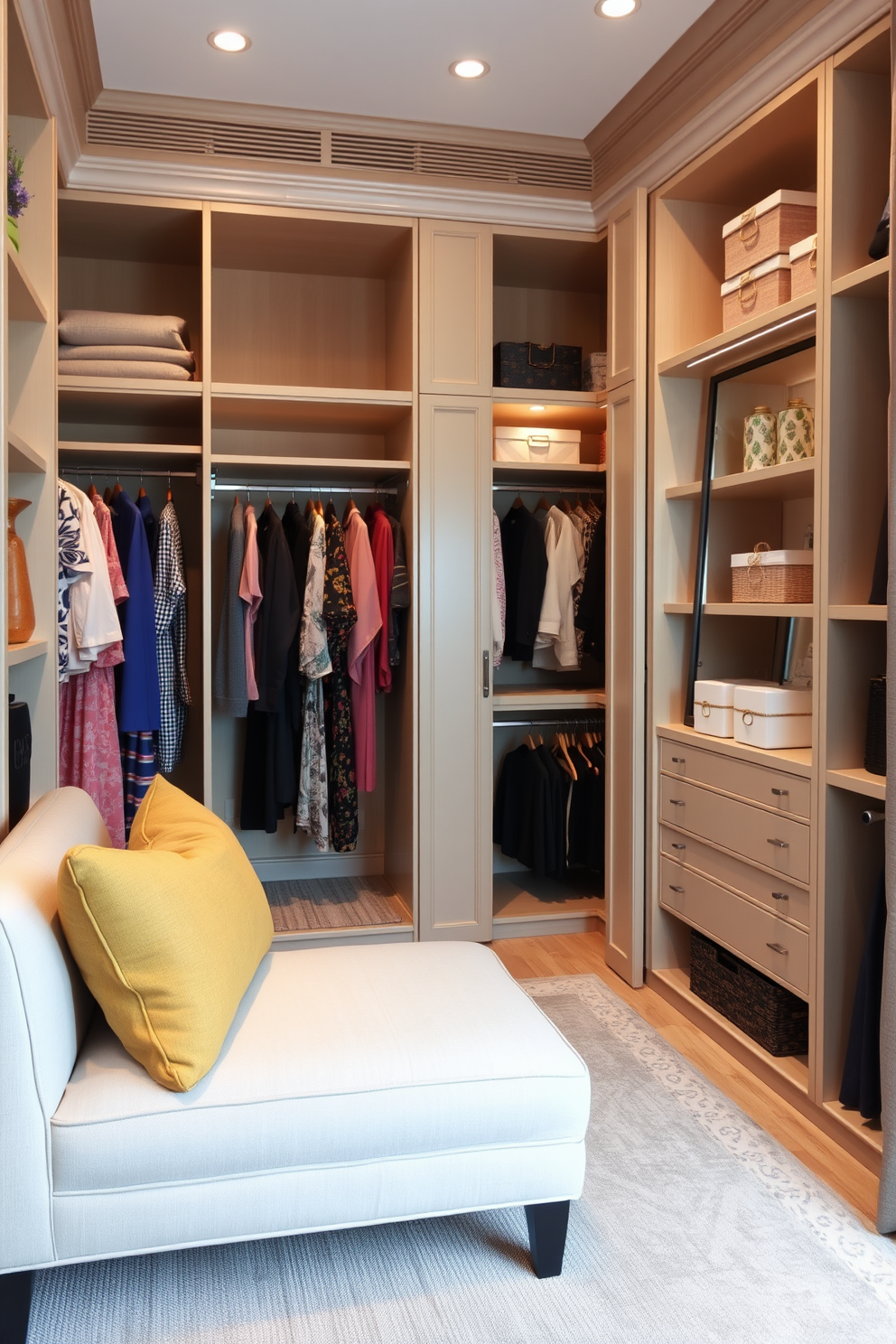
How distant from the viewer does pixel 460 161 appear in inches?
140

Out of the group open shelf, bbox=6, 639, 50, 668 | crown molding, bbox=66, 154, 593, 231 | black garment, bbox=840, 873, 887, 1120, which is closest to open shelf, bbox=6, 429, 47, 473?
open shelf, bbox=6, 639, 50, 668

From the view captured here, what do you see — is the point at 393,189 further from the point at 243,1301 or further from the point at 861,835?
the point at 243,1301

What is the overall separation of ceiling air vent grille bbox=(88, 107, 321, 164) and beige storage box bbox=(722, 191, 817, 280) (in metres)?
1.47

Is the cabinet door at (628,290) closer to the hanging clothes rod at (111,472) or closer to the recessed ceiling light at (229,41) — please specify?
the recessed ceiling light at (229,41)

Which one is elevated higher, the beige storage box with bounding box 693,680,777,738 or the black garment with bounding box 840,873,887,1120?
the beige storage box with bounding box 693,680,777,738

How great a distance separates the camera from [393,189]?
353cm

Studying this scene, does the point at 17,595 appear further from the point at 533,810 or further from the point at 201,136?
the point at 533,810

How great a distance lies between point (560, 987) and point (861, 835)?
129 cm

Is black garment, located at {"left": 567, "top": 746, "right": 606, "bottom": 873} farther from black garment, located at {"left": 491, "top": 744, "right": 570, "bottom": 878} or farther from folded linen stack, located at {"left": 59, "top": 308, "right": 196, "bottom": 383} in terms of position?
folded linen stack, located at {"left": 59, "top": 308, "right": 196, "bottom": 383}

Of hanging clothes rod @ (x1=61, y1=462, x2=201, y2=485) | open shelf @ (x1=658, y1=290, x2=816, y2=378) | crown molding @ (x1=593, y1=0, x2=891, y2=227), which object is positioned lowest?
hanging clothes rod @ (x1=61, y1=462, x2=201, y2=485)

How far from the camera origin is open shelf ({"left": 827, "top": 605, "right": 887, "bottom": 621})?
2.25 m

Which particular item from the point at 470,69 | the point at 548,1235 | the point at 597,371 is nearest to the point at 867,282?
the point at 470,69

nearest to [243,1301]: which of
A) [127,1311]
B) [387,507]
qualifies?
[127,1311]

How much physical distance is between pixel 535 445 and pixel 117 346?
154 centimetres
